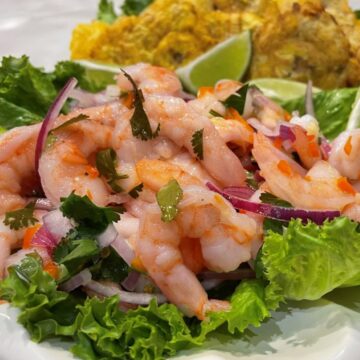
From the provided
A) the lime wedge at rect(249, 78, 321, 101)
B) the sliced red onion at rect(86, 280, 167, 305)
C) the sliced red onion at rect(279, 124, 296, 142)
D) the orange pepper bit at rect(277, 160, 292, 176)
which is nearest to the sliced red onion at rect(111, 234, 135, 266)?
the sliced red onion at rect(86, 280, 167, 305)

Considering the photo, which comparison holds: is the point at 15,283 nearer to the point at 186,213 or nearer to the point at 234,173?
the point at 186,213

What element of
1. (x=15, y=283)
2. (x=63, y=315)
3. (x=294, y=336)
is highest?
(x=15, y=283)

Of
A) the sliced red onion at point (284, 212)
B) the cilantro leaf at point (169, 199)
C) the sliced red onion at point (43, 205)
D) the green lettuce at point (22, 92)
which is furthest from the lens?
the green lettuce at point (22, 92)

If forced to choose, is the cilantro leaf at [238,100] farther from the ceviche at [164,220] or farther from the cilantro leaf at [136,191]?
the cilantro leaf at [136,191]

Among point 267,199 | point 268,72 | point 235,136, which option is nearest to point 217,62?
point 268,72

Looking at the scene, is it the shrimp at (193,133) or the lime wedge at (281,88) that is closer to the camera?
the shrimp at (193,133)

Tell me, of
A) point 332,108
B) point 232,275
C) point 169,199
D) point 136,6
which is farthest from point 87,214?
point 136,6

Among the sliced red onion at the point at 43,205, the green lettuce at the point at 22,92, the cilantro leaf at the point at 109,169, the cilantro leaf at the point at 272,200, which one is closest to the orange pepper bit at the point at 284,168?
the cilantro leaf at the point at 272,200

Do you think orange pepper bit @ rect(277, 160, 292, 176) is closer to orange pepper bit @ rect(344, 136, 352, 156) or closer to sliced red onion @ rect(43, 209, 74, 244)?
orange pepper bit @ rect(344, 136, 352, 156)
